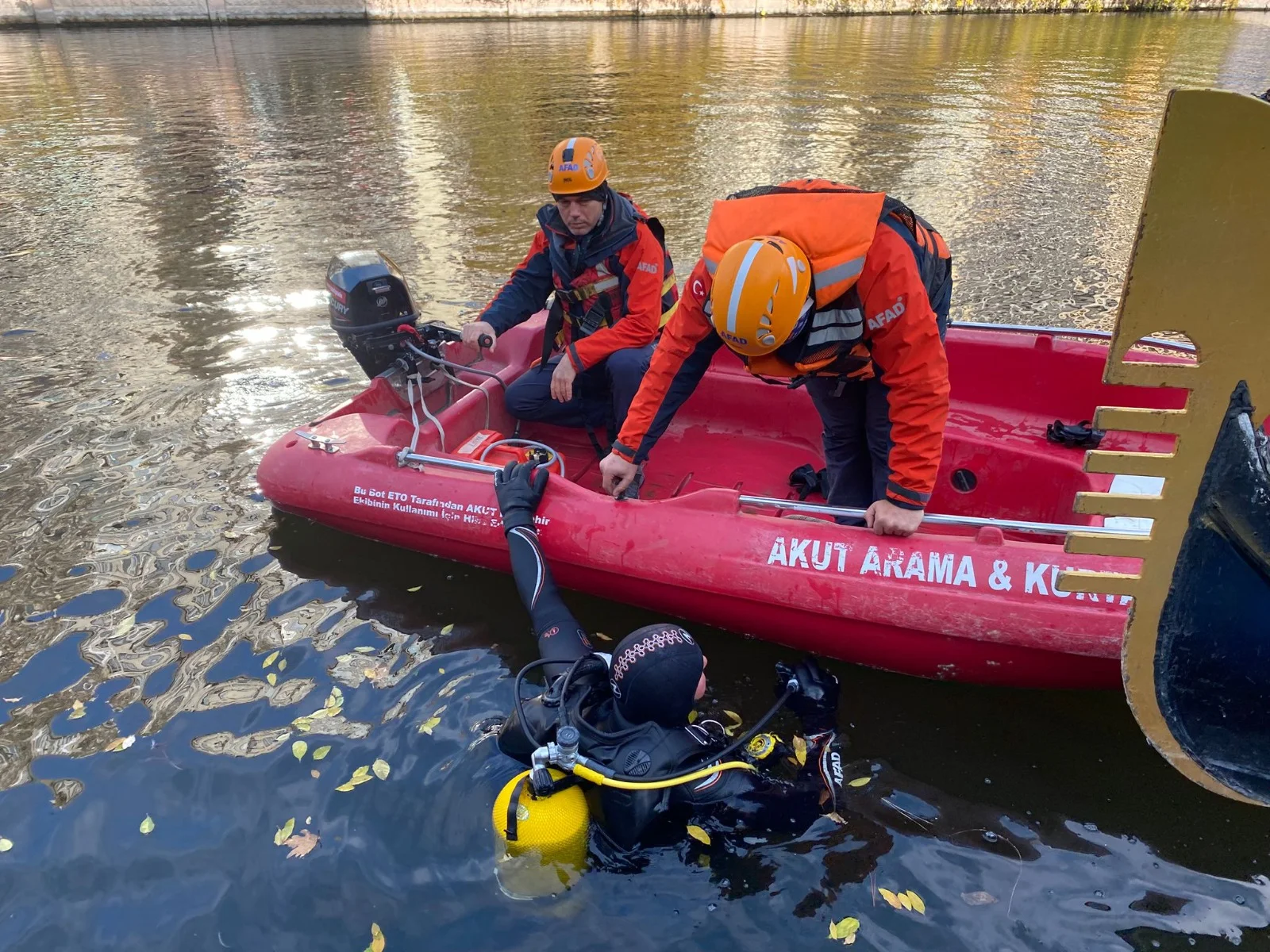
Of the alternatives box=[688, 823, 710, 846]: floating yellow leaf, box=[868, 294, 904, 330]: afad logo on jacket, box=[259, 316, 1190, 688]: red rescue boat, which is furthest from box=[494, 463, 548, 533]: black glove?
box=[868, 294, 904, 330]: afad logo on jacket

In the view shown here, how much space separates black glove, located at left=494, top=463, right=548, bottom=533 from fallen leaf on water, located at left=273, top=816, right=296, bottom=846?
1433mm

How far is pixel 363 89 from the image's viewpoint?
1939cm

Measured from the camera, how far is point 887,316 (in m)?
3.07

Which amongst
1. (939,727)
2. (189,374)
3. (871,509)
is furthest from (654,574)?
(189,374)

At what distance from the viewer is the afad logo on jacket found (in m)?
3.04

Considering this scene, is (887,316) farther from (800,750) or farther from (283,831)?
(283,831)

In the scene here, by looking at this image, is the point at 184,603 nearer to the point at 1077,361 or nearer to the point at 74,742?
the point at 74,742

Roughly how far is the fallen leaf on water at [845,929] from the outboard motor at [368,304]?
11.6ft

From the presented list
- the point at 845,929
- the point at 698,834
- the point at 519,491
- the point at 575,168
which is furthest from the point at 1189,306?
the point at 575,168

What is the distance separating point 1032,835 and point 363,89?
20.5 m

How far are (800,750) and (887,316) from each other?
1725 millimetres

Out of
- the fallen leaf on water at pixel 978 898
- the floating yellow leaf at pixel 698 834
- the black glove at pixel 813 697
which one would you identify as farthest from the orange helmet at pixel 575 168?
the fallen leaf on water at pixel 978 898

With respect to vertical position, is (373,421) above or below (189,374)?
above

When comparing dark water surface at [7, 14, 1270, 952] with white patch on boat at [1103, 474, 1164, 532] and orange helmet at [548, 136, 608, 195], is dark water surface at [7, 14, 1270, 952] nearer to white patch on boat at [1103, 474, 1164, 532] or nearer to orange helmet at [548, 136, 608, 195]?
white patch on boat at [1103, 474, 1164, 532]
